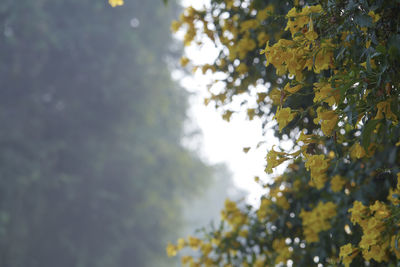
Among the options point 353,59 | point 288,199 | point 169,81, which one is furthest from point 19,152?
point 353,59

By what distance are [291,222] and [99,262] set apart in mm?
7392

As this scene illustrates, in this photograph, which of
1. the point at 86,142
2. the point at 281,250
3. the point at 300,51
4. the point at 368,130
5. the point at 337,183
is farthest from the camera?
the point at 86,142

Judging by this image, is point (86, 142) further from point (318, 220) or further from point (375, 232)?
point (375, 232)

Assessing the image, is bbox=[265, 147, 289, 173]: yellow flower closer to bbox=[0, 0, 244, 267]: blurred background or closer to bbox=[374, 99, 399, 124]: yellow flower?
bbox=[374, 99, 399, 124]: yellow flower

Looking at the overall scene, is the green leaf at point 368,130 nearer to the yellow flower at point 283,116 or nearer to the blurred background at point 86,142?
the yellow flower at point 283,116

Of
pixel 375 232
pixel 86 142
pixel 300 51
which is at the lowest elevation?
pixel 375 232

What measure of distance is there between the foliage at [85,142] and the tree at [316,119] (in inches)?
253

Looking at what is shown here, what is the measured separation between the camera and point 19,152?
7.84 meters

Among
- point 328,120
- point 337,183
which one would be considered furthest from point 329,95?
point 337,183

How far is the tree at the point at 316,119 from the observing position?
2.54 feet

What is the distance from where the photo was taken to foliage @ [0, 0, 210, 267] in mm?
7941

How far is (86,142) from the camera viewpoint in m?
8.95

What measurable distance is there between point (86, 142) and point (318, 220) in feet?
25.8

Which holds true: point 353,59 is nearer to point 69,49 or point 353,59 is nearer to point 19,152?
point 19,152
